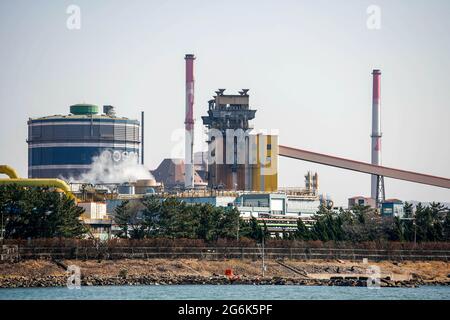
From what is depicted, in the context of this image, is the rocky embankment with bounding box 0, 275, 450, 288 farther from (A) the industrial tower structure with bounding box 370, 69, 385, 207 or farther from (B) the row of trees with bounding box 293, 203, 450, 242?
(A) the industrial tower structure with bounding box 370, 69, 385, 207

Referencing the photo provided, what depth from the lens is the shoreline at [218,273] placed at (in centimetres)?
7794

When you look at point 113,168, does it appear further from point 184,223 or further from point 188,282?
point 188,282

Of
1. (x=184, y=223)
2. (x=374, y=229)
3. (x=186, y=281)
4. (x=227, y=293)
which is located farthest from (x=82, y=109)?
(x=227, y=293)

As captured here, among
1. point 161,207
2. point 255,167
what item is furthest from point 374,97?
point 161,207

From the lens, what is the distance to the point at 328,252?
96062 mm

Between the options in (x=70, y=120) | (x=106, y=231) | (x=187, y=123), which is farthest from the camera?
(x=70, y=120)

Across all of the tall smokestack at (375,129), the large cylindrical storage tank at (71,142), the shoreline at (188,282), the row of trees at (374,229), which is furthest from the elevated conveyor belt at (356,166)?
the shoreline at (188,282)

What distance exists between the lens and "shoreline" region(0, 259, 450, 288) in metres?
77.9

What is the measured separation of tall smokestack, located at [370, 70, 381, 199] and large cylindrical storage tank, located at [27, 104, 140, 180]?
42.7 metres

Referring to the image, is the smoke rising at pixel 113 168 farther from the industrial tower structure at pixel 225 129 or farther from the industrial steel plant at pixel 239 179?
the industrial tower structure at pixel 225 129

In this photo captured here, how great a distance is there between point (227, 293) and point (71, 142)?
4600 inches
